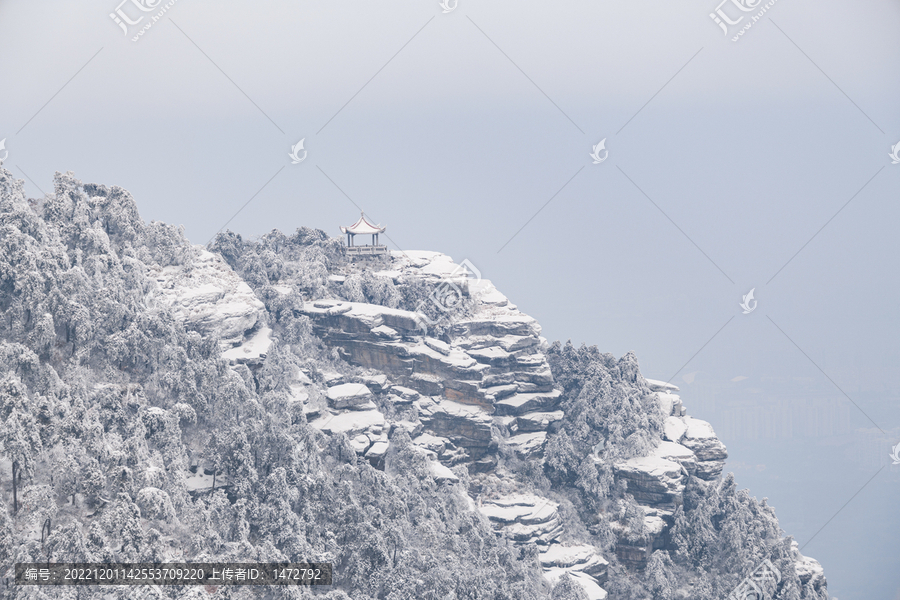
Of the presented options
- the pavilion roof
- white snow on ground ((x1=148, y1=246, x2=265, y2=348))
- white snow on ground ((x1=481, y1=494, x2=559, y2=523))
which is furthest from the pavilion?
white snow on ground ((x1=481, y1=494, x2=559, y2=523))

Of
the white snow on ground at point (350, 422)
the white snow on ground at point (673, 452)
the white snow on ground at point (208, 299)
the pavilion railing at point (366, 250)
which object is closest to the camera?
the white snow on ground at point (350, 422)

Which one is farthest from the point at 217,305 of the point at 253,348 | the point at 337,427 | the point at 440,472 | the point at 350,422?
the point at 440,472

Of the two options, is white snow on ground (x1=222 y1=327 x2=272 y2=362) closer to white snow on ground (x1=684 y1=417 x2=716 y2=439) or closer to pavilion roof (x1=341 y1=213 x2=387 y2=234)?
pavilion roof (x1=341 y1=213 x2=387 y2=234)

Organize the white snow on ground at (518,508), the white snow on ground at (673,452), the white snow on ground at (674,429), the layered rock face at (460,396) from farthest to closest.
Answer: the white snow on ground at (674,429) < the white snow on ground at (673,452) < the white snow on ground at (518,508) < the layered rock face at (460,396)

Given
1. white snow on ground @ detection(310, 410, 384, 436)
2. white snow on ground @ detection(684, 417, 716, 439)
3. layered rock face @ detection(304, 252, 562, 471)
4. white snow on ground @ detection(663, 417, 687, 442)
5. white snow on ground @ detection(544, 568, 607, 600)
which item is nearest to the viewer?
white snow on ground @ detection(310, 410, 384, 436)

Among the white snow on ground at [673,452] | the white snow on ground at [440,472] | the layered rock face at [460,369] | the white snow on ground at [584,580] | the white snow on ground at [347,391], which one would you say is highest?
the white snow on ground at [673,452]

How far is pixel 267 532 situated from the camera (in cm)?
4938

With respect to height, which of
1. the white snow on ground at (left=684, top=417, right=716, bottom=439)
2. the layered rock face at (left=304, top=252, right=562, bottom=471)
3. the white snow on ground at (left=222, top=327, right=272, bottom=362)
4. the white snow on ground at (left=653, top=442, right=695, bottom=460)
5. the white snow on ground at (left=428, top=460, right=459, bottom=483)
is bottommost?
the white snow on ground at (left=222, top=327, right=272, bottom=362)

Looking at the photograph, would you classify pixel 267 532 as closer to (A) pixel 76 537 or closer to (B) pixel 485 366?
(A) pixel 76 537

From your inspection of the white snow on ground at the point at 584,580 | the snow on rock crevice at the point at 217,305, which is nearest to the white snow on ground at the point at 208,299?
the snow on rock crevice at the point at 217,305

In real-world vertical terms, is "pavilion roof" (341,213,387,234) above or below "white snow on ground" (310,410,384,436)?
above

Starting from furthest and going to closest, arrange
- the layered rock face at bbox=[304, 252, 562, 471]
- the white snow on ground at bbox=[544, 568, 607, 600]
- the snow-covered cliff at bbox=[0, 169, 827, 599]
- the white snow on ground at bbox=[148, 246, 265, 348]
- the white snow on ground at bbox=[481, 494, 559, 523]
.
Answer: the layered rock face at bbox=[304, 252, 562, 471] → the white snow on ground at bbox=[481, 494, 559, 523] → the white snow on ground at bbox=[148, 246, 265, 348] → the white snow on ground at bbox=[544, 568, 607, 600] → the snow-covered cliff at bbox=[0, 169, 827, 599]

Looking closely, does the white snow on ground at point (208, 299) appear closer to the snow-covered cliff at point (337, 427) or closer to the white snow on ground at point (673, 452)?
the snow-covered cliff at point (337, 427)

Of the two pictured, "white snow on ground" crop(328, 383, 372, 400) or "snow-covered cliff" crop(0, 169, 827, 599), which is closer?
"snow-covered cliff" crop(0, 169, 827, 599)
